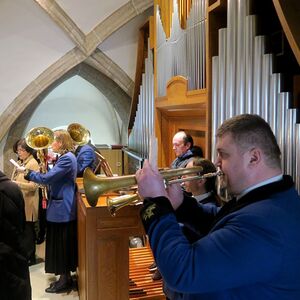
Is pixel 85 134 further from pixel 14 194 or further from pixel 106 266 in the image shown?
pixel 14 194

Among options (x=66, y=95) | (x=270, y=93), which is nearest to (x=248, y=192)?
(x=270, y=93)

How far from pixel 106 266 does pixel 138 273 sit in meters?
0.72

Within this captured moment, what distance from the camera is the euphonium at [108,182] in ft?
5.01

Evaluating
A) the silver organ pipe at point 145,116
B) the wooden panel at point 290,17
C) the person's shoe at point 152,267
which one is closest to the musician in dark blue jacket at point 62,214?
the person's shoe at point 152,267

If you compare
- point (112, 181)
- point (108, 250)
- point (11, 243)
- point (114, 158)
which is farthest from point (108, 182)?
point (114, 158)

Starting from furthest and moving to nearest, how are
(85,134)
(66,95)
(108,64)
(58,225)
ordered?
(66,95), (108,64), (85,134), (58,225)

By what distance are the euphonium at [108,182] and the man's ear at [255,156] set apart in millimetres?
378

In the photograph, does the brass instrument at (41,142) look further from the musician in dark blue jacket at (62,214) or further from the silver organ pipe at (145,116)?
the silver organ pipe at (145,116)

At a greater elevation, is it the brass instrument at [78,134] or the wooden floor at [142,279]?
the brass instrument at [78,134]

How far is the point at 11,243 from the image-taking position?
232 centimetres

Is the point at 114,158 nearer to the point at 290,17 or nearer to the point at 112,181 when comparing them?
the point at 290,17

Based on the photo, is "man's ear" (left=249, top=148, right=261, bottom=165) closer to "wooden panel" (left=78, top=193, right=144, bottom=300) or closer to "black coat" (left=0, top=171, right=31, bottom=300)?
"black coat" (left=0, top=171, right=31, bottom=300)

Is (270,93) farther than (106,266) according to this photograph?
No

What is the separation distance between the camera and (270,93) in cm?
203
